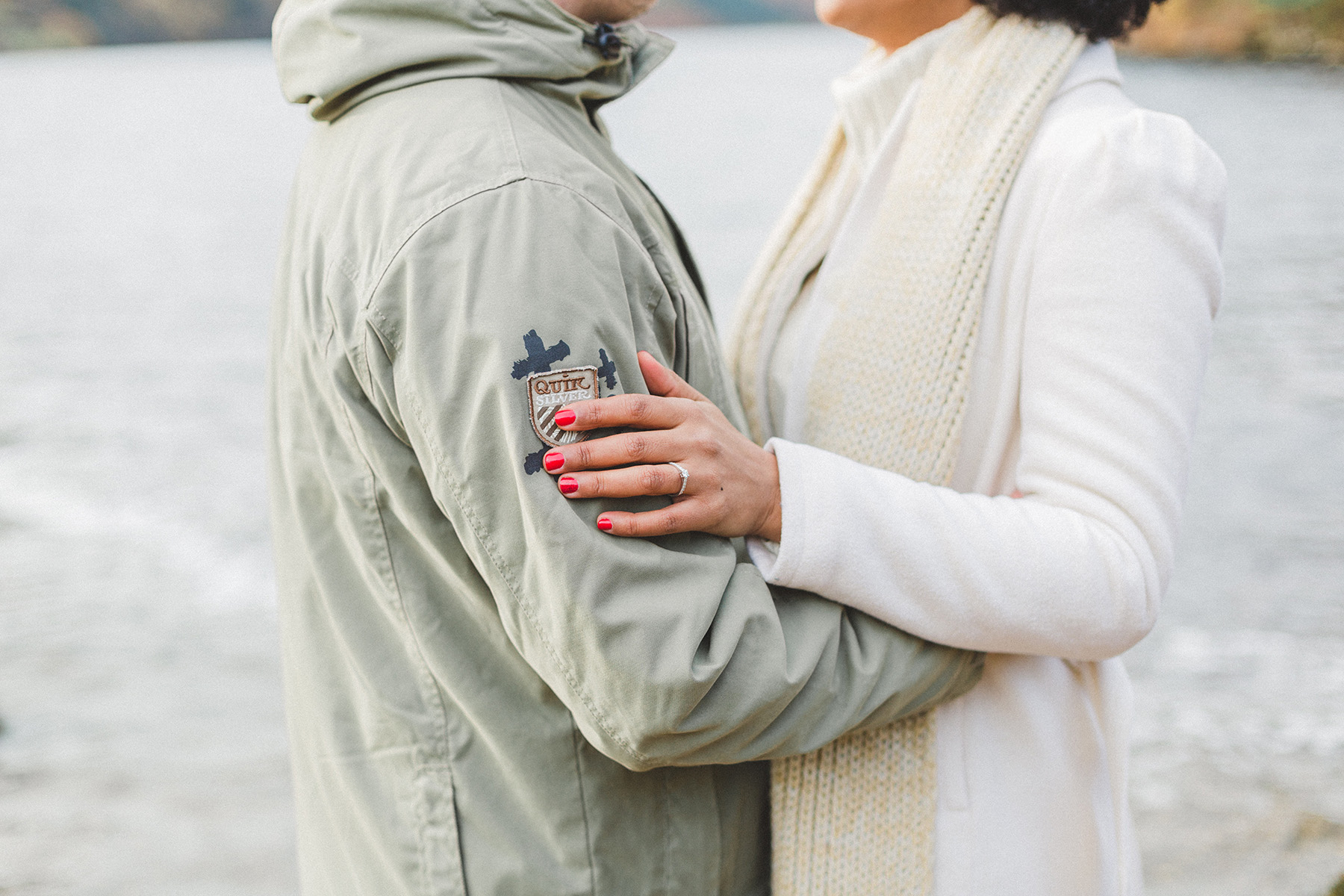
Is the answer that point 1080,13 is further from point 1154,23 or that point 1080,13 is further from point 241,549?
point 1154,23

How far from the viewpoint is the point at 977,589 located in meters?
1.02

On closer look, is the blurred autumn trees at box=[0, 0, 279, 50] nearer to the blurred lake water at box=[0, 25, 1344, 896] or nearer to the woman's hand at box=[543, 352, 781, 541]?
the blurred lake water at box=[0, 25, 1344, 896]

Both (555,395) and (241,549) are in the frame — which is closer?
(555,395)

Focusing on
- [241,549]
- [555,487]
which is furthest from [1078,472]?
[241,549]

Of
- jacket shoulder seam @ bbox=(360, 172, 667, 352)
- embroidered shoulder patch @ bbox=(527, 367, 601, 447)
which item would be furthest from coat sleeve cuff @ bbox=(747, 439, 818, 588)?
jacket shoulder seam @ bbox=(360, 172, 667, 352)

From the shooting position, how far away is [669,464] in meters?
0.89

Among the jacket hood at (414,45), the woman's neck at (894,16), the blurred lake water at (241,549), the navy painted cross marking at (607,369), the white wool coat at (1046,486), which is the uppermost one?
the jacket hood at (414,45)

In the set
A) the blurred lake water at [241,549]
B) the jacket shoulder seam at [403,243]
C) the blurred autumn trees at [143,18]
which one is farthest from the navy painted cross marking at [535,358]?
the blurred autumn trees at [143,18]

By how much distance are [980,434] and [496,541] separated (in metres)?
0.60

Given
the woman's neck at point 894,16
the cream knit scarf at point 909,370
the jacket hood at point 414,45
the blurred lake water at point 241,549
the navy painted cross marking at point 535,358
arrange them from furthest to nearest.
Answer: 1. the blurred lake water at point 241,549
2. the woman's neck at point 894,16
3. the cream knit scarf at point 909,370
4. the jacket hood at point 414,45
5. the navy painted cross marking at point 535,358

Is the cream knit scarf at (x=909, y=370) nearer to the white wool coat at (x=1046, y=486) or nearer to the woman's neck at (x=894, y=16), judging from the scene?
the white wool coat at (x=1046, y=486)

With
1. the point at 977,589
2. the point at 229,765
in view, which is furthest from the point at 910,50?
the point at 229,765

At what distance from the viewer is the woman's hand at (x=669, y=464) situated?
847mm

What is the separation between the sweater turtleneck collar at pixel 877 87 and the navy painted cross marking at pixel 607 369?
0.70 metres
